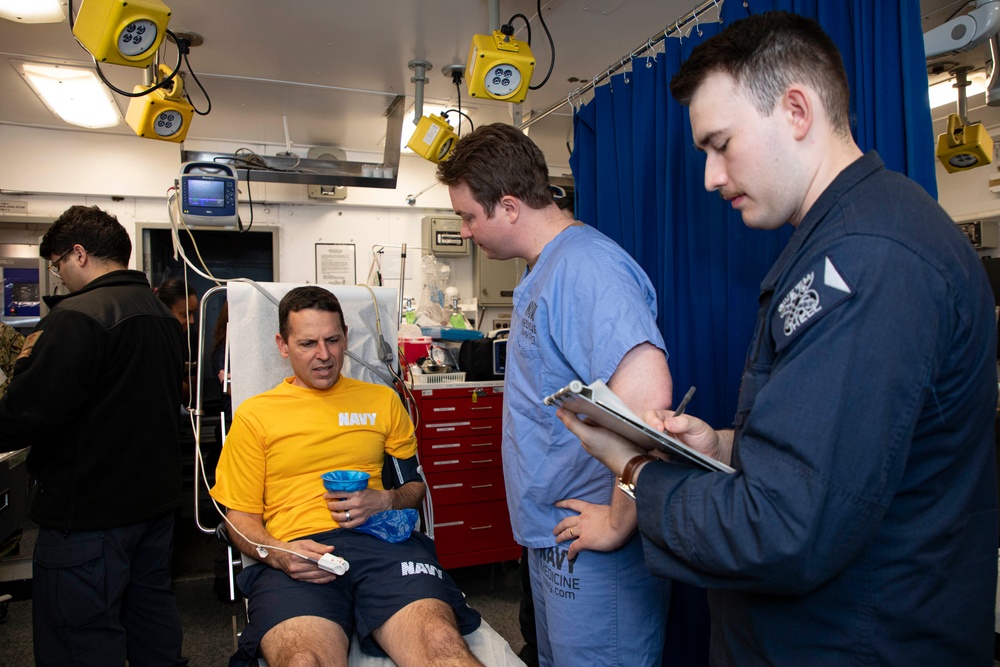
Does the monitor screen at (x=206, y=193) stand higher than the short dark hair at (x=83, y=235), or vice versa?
the monitor screen at (x=206, y=193)

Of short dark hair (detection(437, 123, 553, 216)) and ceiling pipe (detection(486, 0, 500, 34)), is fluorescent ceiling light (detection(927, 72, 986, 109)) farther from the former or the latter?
short dark hair (detection(437, 123, 553, 216))

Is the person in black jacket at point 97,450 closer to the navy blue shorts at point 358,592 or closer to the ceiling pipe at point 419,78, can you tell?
the navy blue shorts at point 358,592

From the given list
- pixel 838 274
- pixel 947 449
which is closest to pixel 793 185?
pixel 838 274

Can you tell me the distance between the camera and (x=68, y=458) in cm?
207

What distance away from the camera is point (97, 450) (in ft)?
6.87

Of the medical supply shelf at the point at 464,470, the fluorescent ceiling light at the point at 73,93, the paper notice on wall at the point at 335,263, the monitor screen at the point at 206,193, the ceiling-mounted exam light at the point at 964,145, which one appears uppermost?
the fluorescent ceiling light at the point at 73,93

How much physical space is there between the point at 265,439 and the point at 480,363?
1.71m

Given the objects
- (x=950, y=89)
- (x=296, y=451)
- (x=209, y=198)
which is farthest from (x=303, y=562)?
(x=950, y=89)

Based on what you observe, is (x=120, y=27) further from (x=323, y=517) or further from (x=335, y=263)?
(x=335, y=263)

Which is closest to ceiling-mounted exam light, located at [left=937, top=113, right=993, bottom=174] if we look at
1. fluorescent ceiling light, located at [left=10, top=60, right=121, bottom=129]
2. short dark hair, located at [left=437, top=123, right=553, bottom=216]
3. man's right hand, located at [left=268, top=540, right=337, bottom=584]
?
short dark hair, located at [left=437, top=123, right=553, bottom=216]

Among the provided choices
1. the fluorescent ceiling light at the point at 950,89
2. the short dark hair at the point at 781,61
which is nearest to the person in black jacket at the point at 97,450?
the short dark hair at the point at 781,61

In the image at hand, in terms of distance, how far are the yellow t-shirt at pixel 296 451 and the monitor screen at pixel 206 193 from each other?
5.09 feet

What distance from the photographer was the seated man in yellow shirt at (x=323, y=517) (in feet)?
5.35

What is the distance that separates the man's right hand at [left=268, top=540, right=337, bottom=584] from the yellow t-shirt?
0.42 feet
